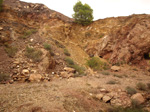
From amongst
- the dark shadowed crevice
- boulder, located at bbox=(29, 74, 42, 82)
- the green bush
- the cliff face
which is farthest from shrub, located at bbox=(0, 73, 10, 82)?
the dark shadowed crevice

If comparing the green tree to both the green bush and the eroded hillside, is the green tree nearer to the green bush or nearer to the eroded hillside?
the eroded hillside

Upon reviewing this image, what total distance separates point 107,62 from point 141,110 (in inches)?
330

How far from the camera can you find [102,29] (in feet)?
43.8

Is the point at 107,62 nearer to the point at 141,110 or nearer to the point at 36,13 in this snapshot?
the point at 141,110

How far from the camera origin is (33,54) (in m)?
7.19

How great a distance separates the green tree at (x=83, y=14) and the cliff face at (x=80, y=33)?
2.86 feet

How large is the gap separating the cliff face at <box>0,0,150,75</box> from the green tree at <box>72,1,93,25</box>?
87 cm

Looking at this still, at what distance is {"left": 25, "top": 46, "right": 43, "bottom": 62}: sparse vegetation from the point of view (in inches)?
273

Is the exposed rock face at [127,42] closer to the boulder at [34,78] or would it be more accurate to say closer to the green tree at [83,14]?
the green tree at [83,14]

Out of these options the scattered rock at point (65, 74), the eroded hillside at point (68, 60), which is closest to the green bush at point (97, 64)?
the eroded hillside at point (68, 60)

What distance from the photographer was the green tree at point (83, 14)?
14508 mm

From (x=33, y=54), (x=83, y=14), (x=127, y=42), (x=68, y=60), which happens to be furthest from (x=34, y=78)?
(x=83, y=14)

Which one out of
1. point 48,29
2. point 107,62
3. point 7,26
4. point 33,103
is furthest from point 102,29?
point 33,103

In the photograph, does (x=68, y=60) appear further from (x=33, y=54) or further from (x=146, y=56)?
(x=146, y=56)
